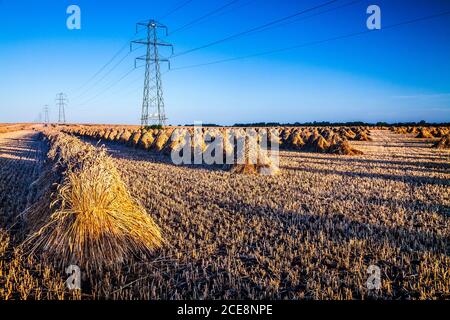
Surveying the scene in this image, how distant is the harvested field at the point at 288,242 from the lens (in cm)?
392

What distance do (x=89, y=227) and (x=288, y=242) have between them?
10.2ft

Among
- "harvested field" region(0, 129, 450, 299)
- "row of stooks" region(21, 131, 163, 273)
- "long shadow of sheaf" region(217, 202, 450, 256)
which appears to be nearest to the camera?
"harvested field" region(0, 129, 450, 299)

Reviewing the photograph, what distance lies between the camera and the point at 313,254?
488 cm

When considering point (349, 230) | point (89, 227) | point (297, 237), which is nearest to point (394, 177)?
point (349, 230)

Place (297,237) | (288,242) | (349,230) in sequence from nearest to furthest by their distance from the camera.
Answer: (288,242), (297,237), (349,230)

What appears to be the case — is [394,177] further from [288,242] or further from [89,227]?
[89,227]

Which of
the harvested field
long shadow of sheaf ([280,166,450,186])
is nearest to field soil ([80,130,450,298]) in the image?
the harvested field

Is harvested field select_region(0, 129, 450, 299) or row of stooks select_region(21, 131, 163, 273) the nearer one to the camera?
harvested field select_region(0, 129, 450, 299)

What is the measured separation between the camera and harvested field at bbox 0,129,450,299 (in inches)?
154

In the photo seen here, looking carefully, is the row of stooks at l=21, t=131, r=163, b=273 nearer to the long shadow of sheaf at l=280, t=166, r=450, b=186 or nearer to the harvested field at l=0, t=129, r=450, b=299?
the harvested field at l=0, t=129, r=450, b=299

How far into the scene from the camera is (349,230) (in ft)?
19.6

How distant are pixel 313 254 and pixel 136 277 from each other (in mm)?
2538

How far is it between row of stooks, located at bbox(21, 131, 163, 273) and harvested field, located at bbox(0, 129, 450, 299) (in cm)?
31
